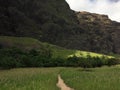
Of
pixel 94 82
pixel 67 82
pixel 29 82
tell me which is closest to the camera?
pixel 94 82

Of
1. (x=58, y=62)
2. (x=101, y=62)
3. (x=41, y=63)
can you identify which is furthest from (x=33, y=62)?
(x=101, y=62)

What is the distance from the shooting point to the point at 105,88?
3481 cm

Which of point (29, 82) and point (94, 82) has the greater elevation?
point (94, 82)

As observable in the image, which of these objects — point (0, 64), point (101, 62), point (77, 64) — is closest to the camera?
point (0, 64)

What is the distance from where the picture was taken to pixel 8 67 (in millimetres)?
128875

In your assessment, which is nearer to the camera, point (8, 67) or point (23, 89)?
point (23, 89)

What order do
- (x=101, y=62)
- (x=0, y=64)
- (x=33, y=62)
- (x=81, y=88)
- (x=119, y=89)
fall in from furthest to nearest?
1. (x=101, y=62)
2. (x=33, y=62)
3. (x=0, y=64)
4. (x=81, y=88)
5. (x=119, y=89)

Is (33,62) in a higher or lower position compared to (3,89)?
lower

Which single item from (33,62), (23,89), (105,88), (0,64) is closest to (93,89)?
(105,88)

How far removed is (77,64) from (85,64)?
6312mm

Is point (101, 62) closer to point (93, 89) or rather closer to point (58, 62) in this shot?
point (58, 62)

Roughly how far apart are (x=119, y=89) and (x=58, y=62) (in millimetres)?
143822

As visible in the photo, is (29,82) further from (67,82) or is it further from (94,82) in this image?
(94,82)

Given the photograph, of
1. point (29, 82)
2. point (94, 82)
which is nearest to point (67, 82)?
point (29, 82)
